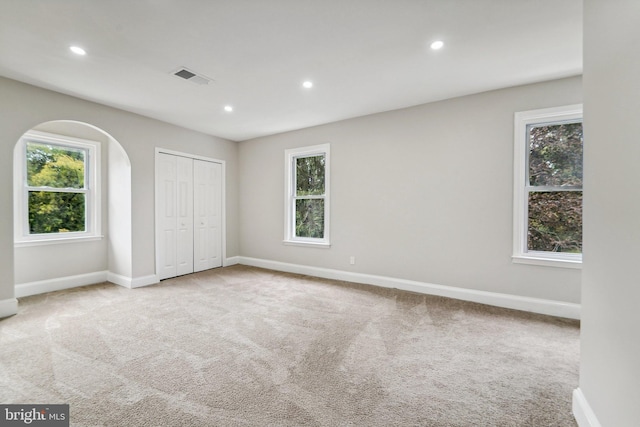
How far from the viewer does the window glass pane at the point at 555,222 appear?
315cm

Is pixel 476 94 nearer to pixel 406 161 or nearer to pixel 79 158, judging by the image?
pixel 406 161

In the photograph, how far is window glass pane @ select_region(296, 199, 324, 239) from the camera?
16.6 feet

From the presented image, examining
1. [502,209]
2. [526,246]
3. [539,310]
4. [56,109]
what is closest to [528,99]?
[502,209]

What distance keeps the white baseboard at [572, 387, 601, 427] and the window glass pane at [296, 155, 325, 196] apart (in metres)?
3.94

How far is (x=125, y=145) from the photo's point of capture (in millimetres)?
4195

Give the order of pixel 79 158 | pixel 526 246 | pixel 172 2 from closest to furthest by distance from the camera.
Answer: pixel 172 2 → pixel 526 246 → pixel 79 158

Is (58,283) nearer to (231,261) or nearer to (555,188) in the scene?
(231,261)

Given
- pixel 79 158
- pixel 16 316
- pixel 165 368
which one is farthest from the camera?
pixel 79 158

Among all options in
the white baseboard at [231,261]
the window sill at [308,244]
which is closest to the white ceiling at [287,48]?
the window sill at [308,244]

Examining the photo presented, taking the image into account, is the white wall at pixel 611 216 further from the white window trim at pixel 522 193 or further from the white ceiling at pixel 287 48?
the white window trim at pixel 522 193

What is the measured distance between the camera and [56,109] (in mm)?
3518

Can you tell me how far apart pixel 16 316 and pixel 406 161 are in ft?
17.0

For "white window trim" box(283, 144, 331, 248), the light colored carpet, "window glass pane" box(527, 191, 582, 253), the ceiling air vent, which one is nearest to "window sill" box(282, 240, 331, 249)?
"white window trim" box(283, 144, 331, 248)

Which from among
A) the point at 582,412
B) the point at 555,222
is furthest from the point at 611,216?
the point at 555,222
